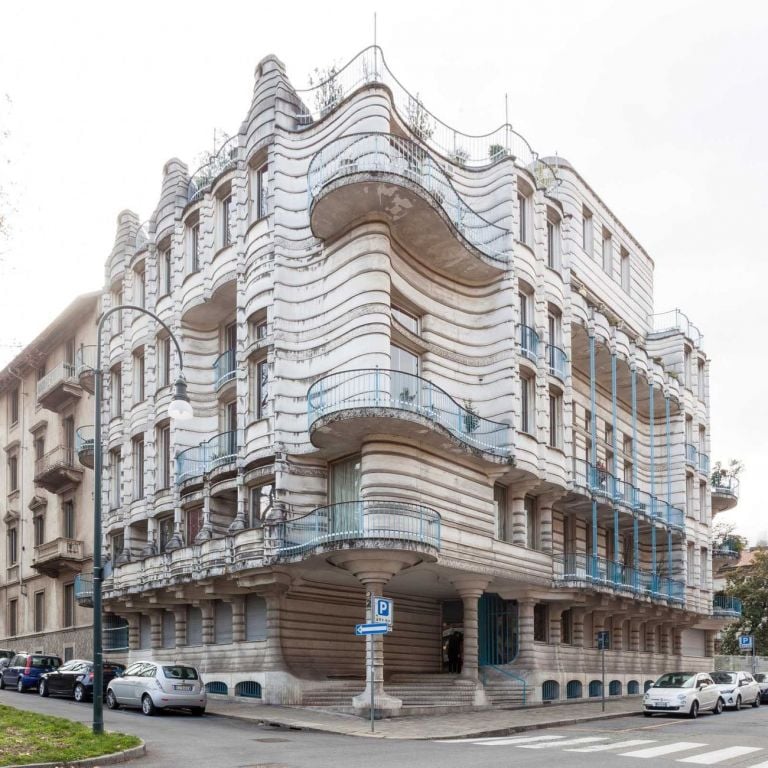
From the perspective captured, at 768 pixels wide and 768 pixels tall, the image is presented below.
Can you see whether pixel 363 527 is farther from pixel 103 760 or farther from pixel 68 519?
pixel 68 519

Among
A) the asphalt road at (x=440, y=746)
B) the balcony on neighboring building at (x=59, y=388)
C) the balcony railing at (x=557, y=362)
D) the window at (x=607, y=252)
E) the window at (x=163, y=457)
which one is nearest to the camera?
the asphalt road at (x=440, y=746)

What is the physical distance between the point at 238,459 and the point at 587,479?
505 inches

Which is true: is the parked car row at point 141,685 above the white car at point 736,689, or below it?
above

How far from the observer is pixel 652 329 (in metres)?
45.7

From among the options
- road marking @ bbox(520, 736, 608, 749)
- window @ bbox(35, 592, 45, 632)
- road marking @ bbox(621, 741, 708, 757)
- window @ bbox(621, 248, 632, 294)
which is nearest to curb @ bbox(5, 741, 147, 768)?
road marking @ bbox(520, 736, 608, 749)

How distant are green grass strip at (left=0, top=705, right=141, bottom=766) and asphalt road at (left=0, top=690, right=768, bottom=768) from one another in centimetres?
65

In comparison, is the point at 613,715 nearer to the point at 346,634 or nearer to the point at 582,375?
the point at 346,634

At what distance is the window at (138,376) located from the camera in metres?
36.9

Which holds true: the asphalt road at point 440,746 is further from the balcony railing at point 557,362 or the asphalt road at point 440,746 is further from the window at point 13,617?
the window at point 13,617

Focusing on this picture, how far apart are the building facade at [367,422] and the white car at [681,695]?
13.2 feet

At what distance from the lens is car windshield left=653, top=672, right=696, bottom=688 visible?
27.2 m

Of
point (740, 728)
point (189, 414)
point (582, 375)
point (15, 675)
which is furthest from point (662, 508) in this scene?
point (189, 414)

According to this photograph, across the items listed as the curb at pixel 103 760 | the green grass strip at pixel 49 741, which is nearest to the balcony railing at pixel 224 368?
the green grass strip at pixel 49 741

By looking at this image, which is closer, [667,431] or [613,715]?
[613,715]
